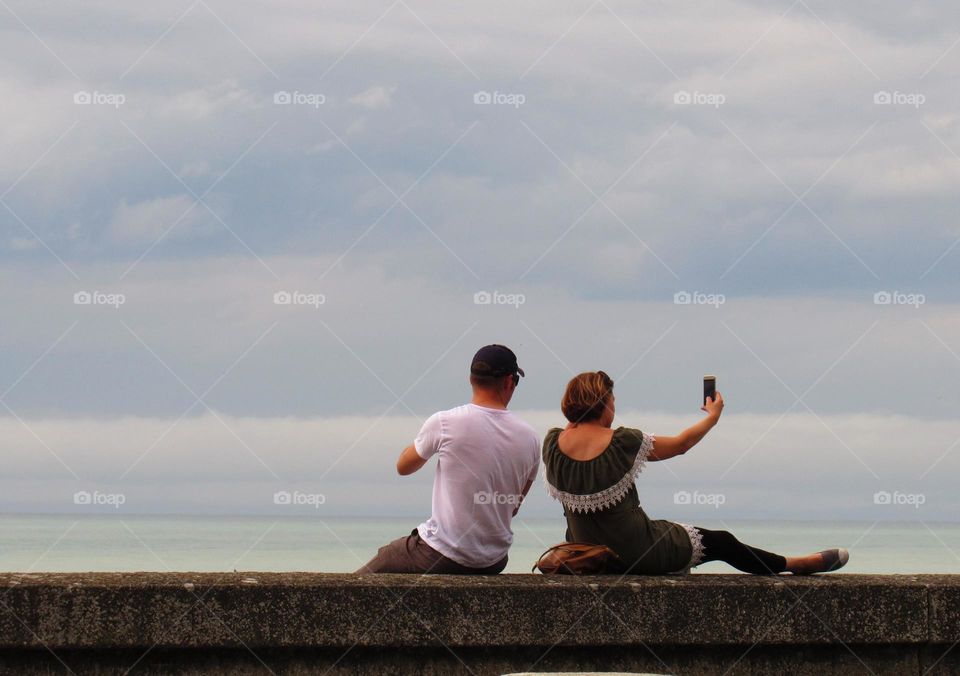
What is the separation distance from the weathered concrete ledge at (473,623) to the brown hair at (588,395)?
82 centimetres

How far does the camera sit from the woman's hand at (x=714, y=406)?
18.7ft

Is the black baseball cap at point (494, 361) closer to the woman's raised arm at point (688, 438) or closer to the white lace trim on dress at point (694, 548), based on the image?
the woman's raised arm at point (688, 438)

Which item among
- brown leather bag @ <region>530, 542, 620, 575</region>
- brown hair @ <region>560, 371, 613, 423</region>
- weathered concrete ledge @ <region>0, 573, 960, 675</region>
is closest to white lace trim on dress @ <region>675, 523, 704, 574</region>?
weathered concrete ledge @ <region>0, 573, 960, 675</region>

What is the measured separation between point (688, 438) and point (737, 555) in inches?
25.0

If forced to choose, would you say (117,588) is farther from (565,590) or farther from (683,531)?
(683,531)

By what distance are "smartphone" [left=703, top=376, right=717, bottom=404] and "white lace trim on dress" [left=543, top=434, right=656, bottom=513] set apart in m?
0.31

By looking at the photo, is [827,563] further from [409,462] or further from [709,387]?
[409,462]

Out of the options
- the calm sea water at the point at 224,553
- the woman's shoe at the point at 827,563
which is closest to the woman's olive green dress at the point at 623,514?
the woman's shoe at the point at 827,563

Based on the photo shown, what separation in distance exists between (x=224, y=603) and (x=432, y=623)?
84cm

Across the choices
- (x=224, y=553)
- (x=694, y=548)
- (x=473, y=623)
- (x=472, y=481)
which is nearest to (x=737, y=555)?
(x=694, y=548)

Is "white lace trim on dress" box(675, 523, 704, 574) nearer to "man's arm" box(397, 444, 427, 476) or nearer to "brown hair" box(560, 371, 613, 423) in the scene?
"brown hair" box(560, 371, 613, 423)

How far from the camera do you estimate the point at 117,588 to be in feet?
15.7

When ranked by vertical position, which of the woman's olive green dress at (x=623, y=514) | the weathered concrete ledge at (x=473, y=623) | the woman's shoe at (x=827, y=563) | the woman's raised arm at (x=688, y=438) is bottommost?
the weathered concrete ledge at (x=473, y=623)

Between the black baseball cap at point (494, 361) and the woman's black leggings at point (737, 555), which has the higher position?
the black baseball cap at point (494, 361)
